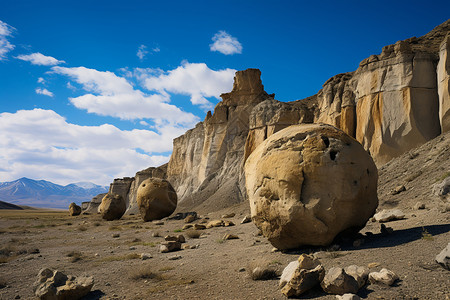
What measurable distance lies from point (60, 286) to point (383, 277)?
5.43 meters

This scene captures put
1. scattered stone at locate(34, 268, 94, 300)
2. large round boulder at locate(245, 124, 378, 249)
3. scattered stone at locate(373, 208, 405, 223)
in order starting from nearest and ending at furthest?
scattered stone at locate(34, 268, 94, 300) < large round boulder at locate(245, 124, 378, 249) < scattered stone at locate(373, 208, 405, 223)

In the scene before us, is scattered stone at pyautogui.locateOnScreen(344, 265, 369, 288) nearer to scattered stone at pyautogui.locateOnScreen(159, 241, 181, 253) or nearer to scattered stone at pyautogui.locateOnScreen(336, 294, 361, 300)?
scattered stone at pyautogui.locateOnScreen(336, 294, 361, 300)

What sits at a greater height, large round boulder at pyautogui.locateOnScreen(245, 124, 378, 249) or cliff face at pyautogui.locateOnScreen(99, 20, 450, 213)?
cliff face at pyautogui.locateOnScreen(99, 20, 450, 213)

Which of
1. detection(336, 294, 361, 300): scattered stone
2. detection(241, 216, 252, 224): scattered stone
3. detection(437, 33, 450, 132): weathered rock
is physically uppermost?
detection(437, 33, 450, 132): weathered rock

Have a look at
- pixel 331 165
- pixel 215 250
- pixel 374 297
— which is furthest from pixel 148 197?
pixel 374 297

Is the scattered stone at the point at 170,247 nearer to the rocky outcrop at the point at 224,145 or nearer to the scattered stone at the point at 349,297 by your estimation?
the scattered stone at the point at 349,297

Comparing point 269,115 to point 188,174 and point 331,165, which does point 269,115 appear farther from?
point 331,165

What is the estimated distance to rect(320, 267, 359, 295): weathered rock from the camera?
14.1ft

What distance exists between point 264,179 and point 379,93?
754 inches

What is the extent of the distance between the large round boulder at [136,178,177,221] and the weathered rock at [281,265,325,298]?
67.0ft

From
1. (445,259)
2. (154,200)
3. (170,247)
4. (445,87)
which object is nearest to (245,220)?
(170,247)

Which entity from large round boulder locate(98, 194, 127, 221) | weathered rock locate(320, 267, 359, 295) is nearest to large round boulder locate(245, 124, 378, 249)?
weathered rock locate(320, 267, 359, 295)

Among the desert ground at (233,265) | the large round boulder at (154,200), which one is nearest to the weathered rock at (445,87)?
the desert ground at (233,265)

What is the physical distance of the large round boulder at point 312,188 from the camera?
6766 millimetres
